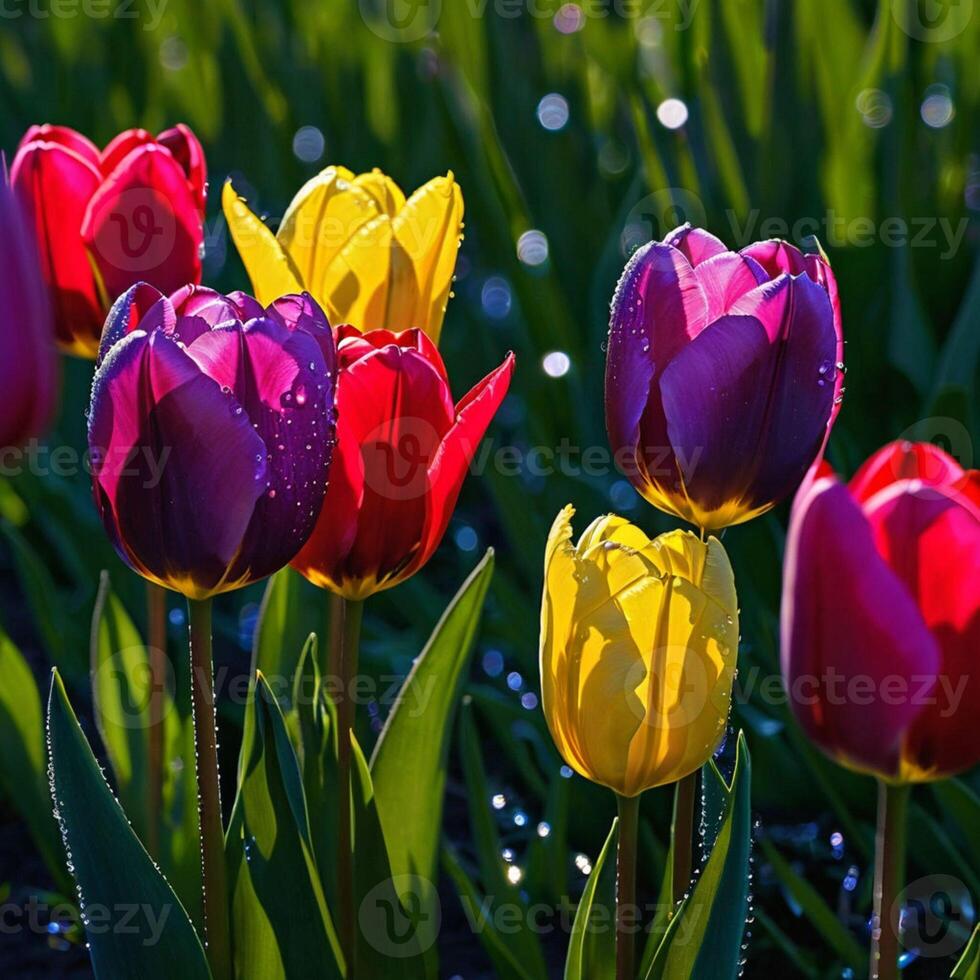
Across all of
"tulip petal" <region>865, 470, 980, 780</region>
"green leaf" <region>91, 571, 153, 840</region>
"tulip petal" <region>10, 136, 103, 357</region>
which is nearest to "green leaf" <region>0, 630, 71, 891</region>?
"green leaf" <region>91, 571, 153, 840</region>

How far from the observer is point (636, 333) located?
792 mm

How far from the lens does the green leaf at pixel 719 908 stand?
2.47ft

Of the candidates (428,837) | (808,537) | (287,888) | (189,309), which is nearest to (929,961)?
(428,837)

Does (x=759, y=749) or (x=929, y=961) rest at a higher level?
(x=759, y=749)

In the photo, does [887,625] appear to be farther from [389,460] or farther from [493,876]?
[493,876]

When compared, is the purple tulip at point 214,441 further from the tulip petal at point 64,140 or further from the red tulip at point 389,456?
the tulip petal at point 64,140

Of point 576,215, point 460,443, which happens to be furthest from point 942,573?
point 576,215

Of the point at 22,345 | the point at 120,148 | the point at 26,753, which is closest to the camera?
the point at 22,345

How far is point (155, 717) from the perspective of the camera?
1.06 metres

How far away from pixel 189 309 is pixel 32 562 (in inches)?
30.6

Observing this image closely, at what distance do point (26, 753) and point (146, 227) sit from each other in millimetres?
564

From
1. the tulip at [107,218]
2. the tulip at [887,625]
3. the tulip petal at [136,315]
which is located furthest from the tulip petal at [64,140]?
the tulip at [887,625]

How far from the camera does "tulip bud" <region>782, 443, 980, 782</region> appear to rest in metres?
0.63

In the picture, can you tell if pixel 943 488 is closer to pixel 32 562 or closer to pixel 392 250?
pixel 392 250
